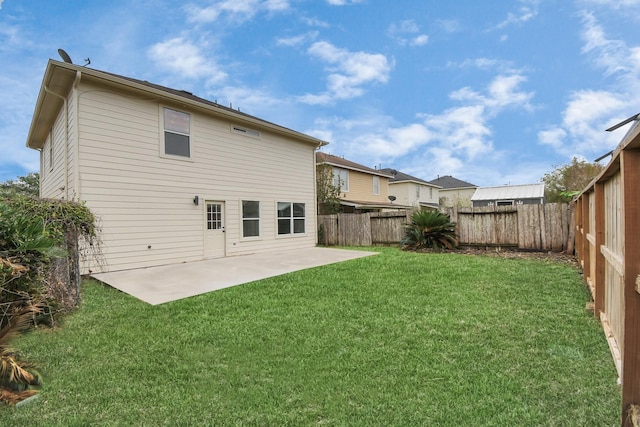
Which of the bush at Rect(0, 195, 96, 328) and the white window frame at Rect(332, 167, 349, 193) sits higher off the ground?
the white window frame at Rect(332, 167, 349, 193)

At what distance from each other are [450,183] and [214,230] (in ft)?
104

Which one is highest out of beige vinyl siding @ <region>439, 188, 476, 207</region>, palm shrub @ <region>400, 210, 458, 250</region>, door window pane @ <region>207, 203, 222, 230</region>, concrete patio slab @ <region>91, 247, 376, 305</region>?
beige vinyl siding @ <region>439, 188, 476, 207</region>

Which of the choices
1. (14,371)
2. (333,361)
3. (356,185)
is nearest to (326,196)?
(356,185)

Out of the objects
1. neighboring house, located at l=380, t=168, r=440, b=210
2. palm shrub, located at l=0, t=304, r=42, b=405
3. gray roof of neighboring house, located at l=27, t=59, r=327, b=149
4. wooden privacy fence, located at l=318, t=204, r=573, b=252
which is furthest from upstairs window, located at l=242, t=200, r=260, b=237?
neighboring house, located at l=380, t=168, r=440, b=210

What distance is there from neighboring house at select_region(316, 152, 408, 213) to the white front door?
9047 millimetres

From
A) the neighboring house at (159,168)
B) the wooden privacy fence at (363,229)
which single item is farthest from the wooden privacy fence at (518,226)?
the neighboring house at (159,168)

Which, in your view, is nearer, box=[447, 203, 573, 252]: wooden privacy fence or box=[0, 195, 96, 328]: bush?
box=[0, 195, 96, 328]: bush

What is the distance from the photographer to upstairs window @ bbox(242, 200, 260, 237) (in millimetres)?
11133

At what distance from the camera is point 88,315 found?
4.69 m

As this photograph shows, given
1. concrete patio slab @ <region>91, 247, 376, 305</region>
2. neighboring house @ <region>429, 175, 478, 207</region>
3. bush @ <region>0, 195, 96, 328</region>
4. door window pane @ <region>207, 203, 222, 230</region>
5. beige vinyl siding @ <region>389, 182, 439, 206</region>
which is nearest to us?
bush @ <region>0, 195, 96, 328</region>

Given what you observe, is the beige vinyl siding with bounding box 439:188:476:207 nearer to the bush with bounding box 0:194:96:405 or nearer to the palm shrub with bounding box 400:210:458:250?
the palm shrub with bounding box 400:210:458:250

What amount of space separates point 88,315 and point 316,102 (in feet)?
47.5

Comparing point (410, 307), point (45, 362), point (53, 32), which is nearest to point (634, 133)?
point (410, 307)

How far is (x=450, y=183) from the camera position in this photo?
119ft
